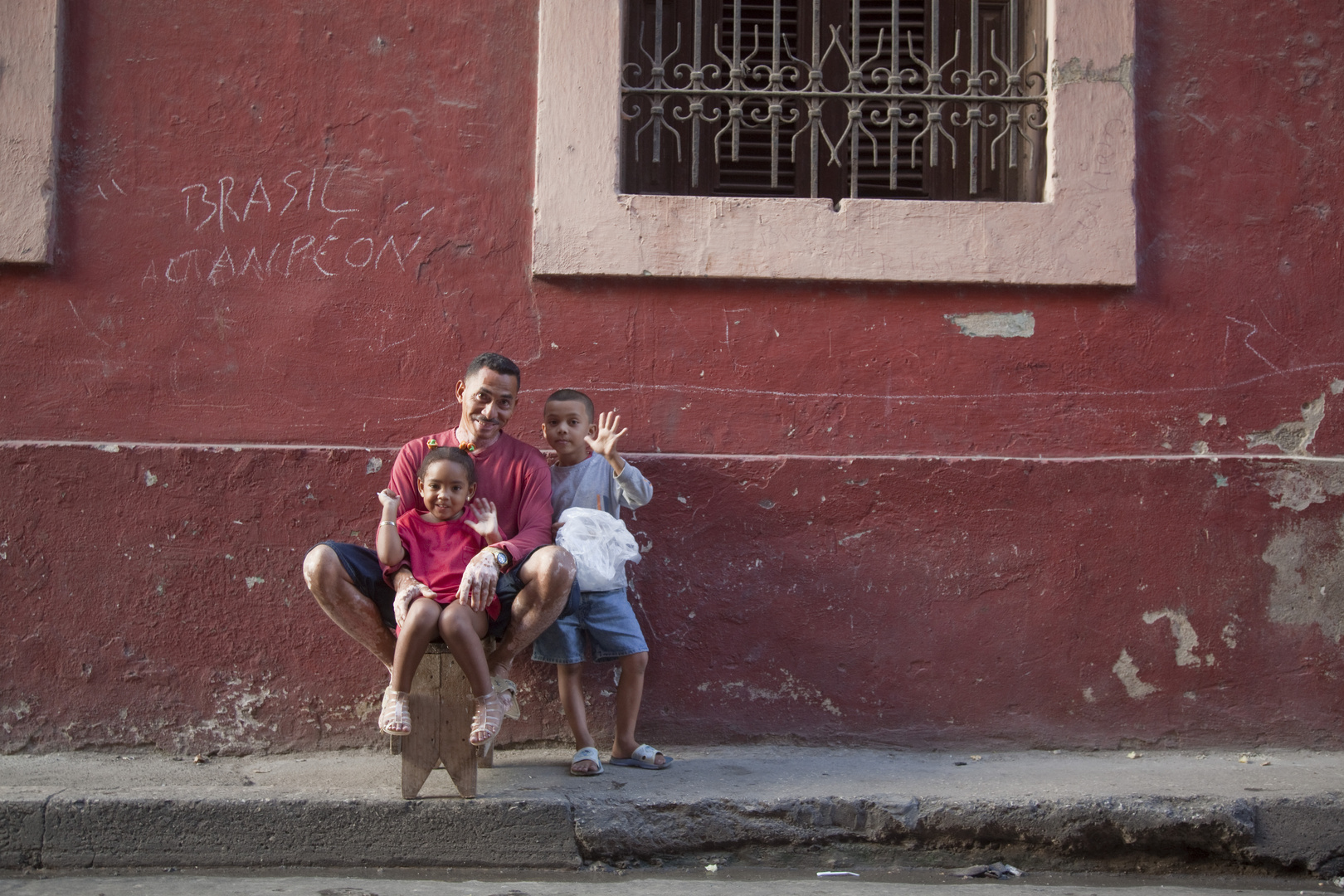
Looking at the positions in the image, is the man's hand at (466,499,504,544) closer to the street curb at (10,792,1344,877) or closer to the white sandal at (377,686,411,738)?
the white sandal at (377,686,411,738)

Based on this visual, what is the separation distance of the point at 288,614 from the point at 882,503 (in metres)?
1.97

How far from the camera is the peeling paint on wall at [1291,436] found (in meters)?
4.16

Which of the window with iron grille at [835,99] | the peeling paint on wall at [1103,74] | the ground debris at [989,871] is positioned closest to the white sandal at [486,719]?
the ground debris at [989,871]

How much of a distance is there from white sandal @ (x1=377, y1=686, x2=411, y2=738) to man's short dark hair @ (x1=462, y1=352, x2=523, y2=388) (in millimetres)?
1000

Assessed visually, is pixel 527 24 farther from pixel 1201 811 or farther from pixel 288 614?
pixel 1201 811

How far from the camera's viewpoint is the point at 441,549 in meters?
3.53

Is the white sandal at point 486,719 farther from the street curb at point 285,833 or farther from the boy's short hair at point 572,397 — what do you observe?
the boy's short hair at point 572,397

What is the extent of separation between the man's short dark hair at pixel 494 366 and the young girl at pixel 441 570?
305 millimetres

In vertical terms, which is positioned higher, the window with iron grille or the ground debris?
the window with iron grille

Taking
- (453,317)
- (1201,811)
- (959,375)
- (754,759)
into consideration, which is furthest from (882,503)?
(453,317)

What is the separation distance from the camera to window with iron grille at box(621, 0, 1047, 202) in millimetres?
4270

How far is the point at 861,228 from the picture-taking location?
413 centimetres

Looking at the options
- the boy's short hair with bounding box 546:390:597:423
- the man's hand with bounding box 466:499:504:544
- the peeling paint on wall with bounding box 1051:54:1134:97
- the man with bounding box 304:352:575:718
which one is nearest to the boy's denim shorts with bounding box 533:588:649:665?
the man with bounding box 304:352:575:718

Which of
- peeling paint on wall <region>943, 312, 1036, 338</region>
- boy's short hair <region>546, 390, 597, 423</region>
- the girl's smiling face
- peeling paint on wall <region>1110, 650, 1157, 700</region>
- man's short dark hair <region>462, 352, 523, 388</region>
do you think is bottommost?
peeling paint on wall <region>1110, 650, 1157, 700</region>
